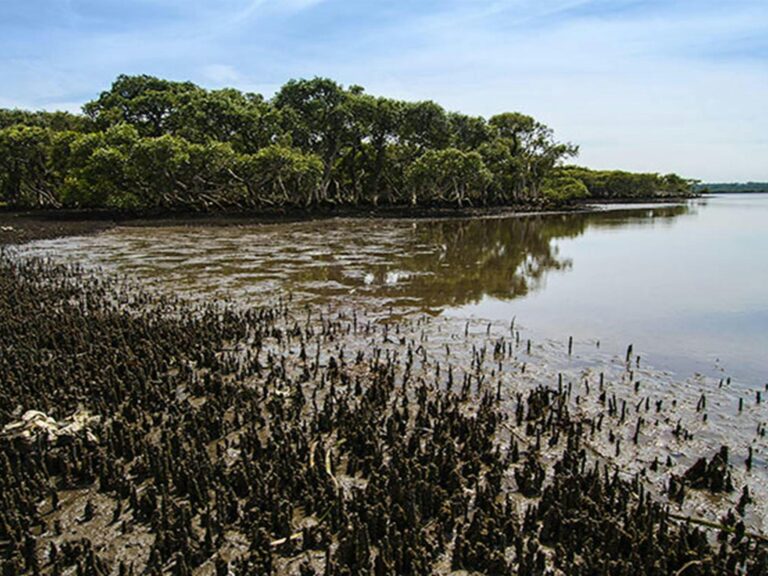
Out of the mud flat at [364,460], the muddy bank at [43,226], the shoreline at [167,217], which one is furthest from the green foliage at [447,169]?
the mud flat at [364,460]

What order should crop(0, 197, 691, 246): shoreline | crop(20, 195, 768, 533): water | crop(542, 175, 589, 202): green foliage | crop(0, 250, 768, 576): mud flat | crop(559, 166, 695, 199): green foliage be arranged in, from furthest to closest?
crop(559, 166, 695, 199): green foliage → crop(542, 175, 589, 202): green foliage → crop(0, 197, 691, 246): shoreline → crop(20, 195, 768, 533): water → crop(0, 250, 768, 576): mud flat

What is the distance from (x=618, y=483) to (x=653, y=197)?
133634mm

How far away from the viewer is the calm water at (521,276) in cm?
1195

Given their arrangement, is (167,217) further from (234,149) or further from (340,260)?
(340,260)

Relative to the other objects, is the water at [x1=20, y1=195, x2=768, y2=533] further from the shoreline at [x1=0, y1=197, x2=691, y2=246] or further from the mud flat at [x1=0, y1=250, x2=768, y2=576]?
the shoreline at [x1=0, y1=197, x2=691, y2=246]

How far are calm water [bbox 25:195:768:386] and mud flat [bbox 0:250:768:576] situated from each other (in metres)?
2.41

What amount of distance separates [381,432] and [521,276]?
542 inches

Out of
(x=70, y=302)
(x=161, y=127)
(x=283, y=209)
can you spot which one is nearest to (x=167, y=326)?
(x=70, y=302)

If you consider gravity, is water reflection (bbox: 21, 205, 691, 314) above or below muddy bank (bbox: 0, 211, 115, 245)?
below

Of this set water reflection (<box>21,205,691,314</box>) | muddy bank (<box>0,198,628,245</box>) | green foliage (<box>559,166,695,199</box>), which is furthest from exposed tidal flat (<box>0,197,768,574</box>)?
green foliage (<box>559,166,695,199</box>)

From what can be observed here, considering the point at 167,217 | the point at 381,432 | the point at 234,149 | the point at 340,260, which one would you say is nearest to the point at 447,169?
the point at 234,149

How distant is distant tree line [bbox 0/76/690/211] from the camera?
4297cm

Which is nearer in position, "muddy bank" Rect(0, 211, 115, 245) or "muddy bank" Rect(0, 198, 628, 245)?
"muddy bank" Rect(0, 211, 115, 245)

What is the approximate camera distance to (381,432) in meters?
6.88
